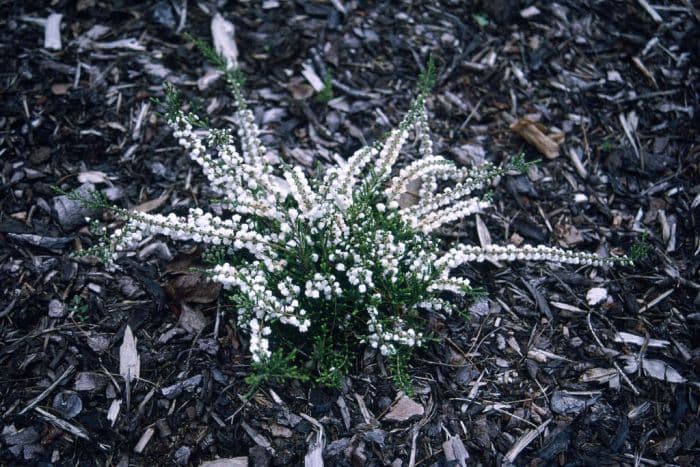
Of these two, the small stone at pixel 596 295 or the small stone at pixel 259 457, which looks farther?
the small stone at pixel 596 295

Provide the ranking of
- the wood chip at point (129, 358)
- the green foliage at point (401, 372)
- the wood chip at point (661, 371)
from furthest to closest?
the wood chip at point (661, 371) < the wood chip at point (129, 358) < the green foliage at point (401, 372)

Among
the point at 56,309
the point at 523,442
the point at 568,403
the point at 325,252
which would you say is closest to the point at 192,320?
the point at 56,309

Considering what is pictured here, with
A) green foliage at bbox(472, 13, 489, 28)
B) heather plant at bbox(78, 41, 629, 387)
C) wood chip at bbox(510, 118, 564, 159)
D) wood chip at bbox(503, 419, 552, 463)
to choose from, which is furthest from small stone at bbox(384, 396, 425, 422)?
green foliage at bbox(472, 13, 489, 28)

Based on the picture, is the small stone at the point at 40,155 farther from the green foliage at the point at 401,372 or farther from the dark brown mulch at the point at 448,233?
the green foliage at the point at 401,372

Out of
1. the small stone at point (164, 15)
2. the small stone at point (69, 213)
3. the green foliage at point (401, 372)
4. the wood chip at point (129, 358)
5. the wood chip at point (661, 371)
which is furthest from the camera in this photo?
the small stone at point (164, 15)

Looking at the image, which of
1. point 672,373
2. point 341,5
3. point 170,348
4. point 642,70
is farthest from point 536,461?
point 341,5

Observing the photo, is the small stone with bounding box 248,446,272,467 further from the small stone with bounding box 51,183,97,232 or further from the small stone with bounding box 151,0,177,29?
the small stone with bounding box 151,0,177,29

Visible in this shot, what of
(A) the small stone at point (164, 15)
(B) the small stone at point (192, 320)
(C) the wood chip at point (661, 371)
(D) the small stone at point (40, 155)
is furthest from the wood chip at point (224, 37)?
(C) the wood chip at point (661, 371)

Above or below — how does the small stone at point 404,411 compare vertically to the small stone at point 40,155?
below
